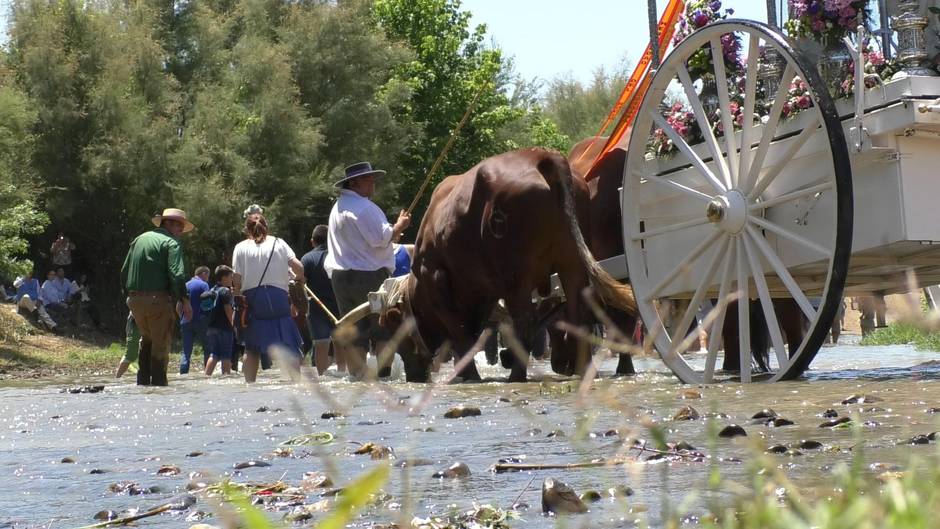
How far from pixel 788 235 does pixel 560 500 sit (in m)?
4.31

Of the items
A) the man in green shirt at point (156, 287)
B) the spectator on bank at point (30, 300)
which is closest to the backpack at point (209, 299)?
the man in green shirt at point (156, 287)

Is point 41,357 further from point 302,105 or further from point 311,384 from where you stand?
point 311,384

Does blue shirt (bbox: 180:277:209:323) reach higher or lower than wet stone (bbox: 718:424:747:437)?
higher

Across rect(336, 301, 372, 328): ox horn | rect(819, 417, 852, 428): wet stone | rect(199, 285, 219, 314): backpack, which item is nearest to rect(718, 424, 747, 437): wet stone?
rect(819, 417, 852, 428): wet stone

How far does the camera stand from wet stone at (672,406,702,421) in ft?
17.3

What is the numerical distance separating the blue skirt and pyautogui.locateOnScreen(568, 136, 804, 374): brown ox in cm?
271

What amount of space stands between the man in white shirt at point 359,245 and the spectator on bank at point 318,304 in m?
1.25

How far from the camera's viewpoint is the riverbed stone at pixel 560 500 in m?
3.13

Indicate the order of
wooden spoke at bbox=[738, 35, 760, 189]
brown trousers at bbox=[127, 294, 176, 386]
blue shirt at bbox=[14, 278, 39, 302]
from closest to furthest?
wooden spoke at bbox=[738, 35, 760, 189], brown trousers at bbox=[127, 294, 176, 386], blue shirt at bbox=[14, 278, 39, 302]

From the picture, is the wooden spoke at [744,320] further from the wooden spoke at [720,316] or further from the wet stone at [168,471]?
the wet stone at [168,471]

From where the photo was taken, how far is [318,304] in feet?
46.6

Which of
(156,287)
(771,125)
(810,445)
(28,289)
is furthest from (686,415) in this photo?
(28,289)

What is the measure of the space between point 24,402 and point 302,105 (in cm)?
3303

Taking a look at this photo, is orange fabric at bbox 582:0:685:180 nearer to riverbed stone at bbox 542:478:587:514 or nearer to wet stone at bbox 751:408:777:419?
wet stone at bbox 751:408:777:419
